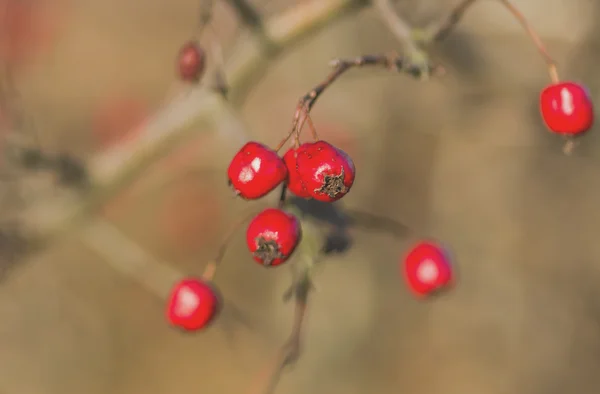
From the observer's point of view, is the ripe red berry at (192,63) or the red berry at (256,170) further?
the ripe red berry at (192,63)

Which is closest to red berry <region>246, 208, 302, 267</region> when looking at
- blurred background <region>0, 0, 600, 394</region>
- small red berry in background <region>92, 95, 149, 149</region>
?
blurred background <region>0, 0, 600, 394</region>

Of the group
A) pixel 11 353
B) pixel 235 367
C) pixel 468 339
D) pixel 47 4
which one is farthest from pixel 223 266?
pixel 47 4

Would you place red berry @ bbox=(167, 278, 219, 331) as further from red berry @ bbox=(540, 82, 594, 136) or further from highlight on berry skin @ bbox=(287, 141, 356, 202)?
red berry @ bbox=(540, 82, 594, 136)

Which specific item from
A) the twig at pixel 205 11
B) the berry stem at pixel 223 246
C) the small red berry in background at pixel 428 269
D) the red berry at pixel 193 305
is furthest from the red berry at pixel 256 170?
the small red berry in background at pixel 428 269

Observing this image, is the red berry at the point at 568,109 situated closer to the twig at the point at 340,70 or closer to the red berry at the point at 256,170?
the twig at the point at 340,70

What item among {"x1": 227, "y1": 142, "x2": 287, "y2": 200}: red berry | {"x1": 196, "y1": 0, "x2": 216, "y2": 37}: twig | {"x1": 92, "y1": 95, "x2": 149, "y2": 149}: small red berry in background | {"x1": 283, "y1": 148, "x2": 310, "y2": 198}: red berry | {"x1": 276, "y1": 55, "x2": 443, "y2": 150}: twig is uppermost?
{"x1": 92, "y1": 95, "x2": 149, "y2": 149}: small red berry in background

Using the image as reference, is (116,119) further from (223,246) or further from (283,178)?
(283,178)

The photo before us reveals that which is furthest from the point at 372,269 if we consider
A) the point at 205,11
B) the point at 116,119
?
the point at 205,11
